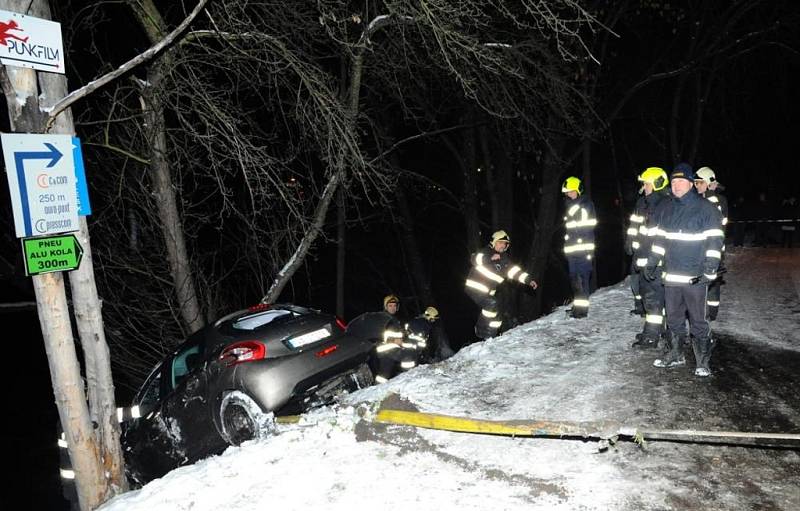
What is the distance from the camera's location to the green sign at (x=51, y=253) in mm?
4039

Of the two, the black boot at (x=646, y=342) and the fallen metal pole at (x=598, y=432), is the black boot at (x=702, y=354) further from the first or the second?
the fallen metal pole at (x=598, y=432)

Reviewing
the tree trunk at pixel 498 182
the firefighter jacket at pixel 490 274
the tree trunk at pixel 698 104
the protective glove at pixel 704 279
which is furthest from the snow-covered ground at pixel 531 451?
the tree trunk at pixel 698 104

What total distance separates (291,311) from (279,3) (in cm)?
434

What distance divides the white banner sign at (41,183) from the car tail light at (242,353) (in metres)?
1.77

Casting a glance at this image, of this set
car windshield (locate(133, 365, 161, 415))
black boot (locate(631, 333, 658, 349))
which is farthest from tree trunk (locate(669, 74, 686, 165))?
car windshield (locate(133, 365, 161, 415))

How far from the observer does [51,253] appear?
4.18 m

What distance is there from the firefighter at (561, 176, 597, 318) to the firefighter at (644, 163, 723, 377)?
1.84 metres

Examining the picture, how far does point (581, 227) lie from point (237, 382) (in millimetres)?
4889

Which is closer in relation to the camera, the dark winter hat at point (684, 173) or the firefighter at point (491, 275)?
the dark winter hat at point (684, 173)

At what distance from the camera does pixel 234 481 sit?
3.98 meters

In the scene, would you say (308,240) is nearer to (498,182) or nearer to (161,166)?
(161,166)

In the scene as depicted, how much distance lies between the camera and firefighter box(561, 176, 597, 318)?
7.51 metres

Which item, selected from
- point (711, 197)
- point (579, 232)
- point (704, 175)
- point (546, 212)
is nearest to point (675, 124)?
point (546, 212)

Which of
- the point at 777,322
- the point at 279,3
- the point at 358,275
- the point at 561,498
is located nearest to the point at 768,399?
the point at 561,498
